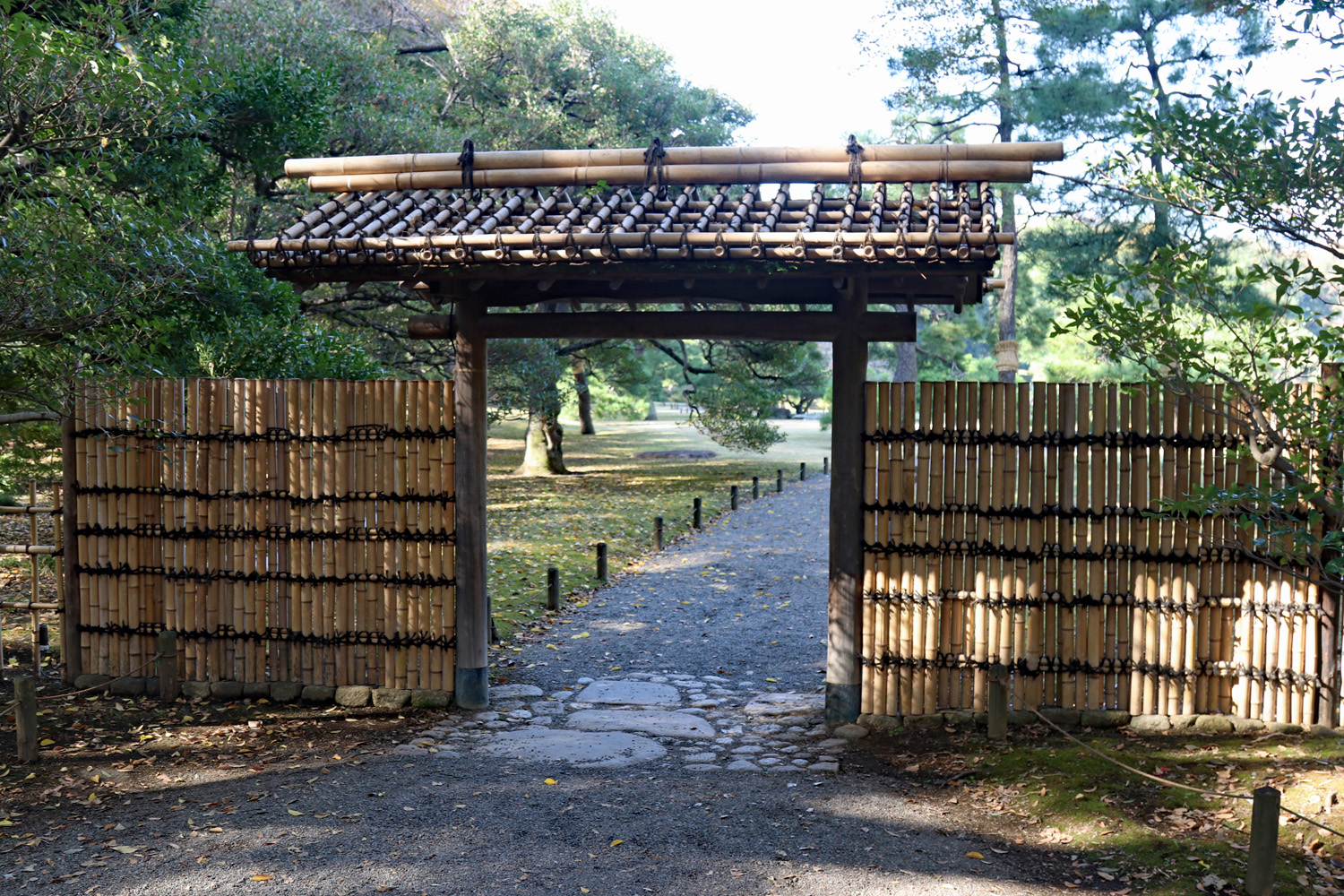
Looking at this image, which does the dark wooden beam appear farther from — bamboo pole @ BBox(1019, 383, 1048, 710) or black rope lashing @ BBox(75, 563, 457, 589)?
black rope lashing @ BBox(75, 563, 457, 589)

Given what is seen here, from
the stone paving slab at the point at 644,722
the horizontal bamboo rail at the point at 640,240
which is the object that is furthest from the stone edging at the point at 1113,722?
the horizontal bamboo rail at the point at 640,240

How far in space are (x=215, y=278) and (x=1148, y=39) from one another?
16.8 metres

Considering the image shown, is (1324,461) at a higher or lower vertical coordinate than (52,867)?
higher

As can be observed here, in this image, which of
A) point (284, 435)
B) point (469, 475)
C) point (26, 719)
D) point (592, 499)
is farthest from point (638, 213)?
point (592, 499)

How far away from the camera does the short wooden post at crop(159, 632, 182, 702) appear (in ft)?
23.9

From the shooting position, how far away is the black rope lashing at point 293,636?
23.7 feet

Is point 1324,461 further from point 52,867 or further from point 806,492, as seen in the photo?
point 806,492

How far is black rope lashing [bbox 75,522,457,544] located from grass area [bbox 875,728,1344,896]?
3.46m

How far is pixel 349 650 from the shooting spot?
7.28 metres

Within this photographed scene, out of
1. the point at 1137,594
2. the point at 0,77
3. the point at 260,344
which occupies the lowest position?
the point at 1137,594

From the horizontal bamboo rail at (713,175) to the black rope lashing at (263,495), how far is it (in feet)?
7.23

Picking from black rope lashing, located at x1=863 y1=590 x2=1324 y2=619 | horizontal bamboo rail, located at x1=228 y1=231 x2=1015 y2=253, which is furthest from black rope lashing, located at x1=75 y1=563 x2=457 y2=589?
black rope lashing, located at x1=863 y1=590 x2=1324 y2=619

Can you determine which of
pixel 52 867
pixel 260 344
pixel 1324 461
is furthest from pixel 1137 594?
pixel 260 344

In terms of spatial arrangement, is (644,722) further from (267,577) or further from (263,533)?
(263,533)
